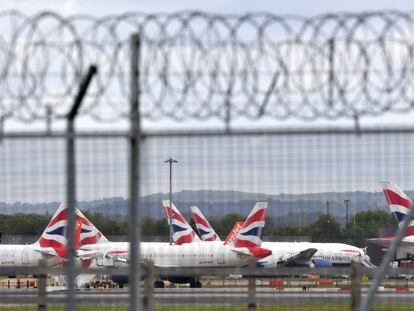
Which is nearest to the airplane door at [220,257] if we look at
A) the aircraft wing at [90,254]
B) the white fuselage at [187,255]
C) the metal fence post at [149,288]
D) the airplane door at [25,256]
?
the white fuselage at [187,255]

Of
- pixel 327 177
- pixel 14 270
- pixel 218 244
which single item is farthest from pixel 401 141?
pixel 218 244

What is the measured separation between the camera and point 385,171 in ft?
27.6

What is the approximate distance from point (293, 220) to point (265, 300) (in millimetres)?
893

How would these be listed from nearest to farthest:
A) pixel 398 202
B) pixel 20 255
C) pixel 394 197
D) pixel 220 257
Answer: pixel 394 197 → pixel 398 202 → pixel 220 257 → pixel 20 255

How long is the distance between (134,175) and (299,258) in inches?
1669

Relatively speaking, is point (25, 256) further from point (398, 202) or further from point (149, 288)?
point (149, 288)

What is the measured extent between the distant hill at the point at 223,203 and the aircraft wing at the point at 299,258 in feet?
131

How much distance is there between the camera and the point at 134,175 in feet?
25.0

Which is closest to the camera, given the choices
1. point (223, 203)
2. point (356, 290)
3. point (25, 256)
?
point (223, 203)

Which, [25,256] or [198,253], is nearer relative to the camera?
[198,253]

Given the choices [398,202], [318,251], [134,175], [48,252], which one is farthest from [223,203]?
[318,251]

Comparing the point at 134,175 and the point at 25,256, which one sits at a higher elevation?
the point at 134,175

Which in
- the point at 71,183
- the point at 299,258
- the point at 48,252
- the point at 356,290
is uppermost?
the point at 71,183

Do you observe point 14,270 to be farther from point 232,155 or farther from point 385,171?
point 385,171
